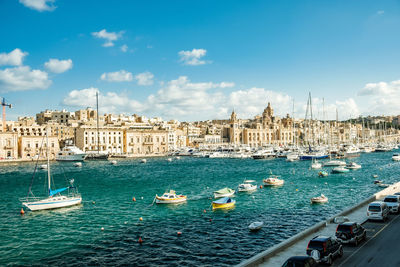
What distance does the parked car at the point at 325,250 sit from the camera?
11.5 metres

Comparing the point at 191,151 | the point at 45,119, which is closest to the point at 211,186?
the point at 191,151

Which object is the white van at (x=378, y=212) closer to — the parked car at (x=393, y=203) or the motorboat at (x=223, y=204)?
the parked car at (x=393, y=203)

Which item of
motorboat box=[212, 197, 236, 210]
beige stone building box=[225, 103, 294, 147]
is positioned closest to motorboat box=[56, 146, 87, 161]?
motorboat box=[212, 197, 236, 210]

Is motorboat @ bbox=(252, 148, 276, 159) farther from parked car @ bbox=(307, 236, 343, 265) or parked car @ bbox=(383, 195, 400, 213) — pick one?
parked car @ bbox=(307, 236, 343, 265)

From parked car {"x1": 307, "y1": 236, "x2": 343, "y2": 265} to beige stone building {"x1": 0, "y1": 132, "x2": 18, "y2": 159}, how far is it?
99245 millimetres

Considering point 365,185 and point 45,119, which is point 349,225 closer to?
point 365,185

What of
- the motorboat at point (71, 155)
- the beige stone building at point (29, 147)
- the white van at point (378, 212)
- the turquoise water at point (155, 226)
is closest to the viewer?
the white van at point (378, 212)

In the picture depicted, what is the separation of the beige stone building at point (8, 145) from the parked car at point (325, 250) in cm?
9925

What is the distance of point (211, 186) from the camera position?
4175 centimetres

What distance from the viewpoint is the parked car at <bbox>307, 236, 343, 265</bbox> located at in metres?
11.5

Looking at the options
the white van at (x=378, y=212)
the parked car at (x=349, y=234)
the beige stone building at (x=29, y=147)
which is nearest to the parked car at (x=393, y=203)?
the white van at (x=378, y=212)

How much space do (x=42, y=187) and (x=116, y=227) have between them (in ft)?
85.2

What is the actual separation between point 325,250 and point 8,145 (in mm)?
101295

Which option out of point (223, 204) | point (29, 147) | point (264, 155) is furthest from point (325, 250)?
point (29, 147)
